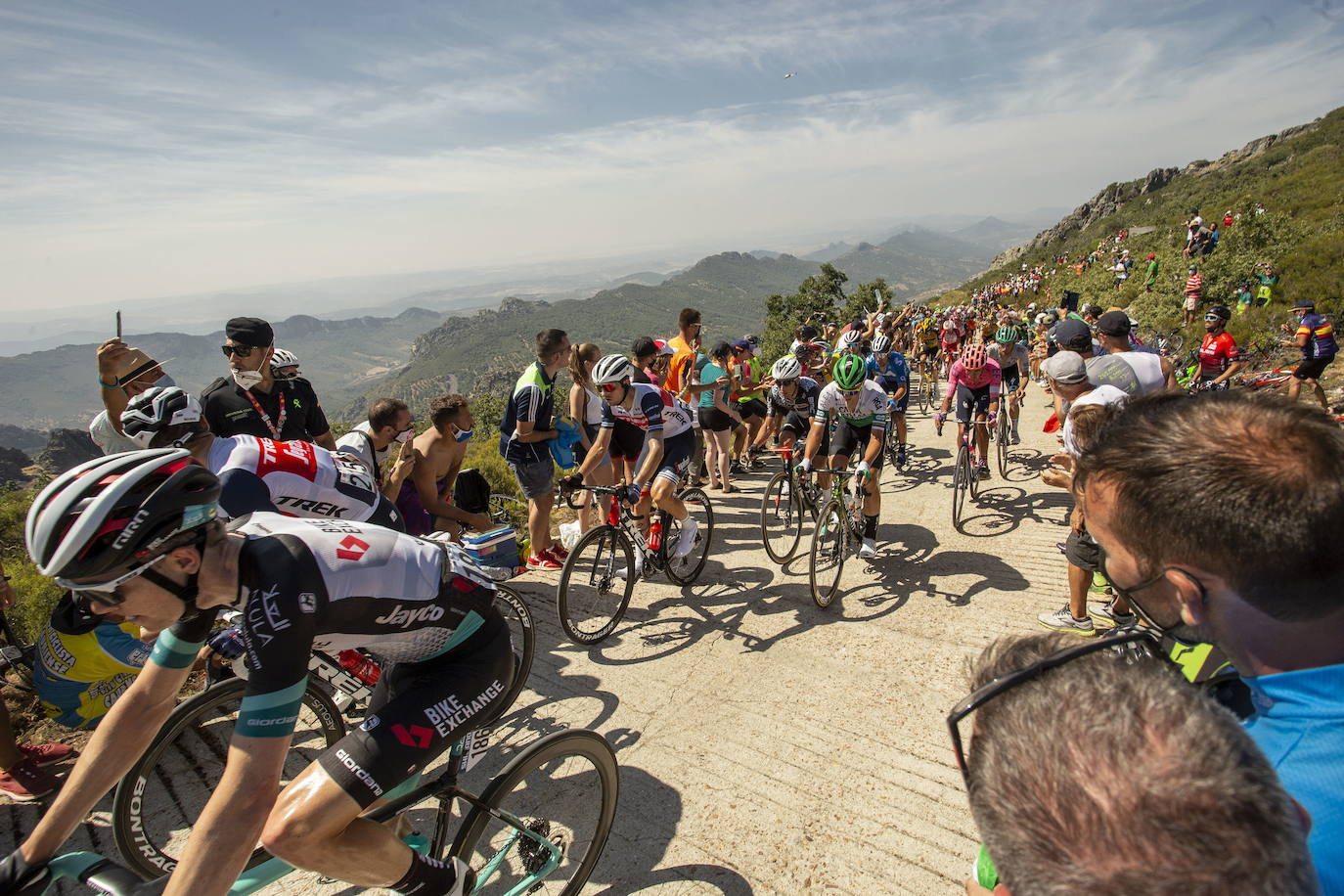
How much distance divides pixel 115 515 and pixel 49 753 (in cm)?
353

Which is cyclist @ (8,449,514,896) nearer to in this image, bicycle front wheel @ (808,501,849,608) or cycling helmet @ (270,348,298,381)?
bicycle front wheel @ (808,501,849,608)

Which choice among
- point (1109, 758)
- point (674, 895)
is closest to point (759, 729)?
point (674, 895)

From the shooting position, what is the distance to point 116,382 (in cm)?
506

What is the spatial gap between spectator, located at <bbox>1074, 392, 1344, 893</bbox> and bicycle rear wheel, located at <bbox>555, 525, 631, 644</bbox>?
4371 mm

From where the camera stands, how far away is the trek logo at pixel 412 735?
7.66 ft

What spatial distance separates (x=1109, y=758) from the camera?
799mm

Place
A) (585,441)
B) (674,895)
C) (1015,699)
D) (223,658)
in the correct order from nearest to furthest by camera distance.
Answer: (1015,699)
(674,895)
(223,658)
(585,441)

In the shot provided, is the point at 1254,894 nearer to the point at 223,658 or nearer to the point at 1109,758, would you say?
the point at 1109,758

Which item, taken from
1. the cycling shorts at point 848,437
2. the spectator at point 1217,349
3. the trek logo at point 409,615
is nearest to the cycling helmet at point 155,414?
the trek logo at point 409,615

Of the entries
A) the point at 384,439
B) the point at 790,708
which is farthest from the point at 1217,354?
the point at 384,439

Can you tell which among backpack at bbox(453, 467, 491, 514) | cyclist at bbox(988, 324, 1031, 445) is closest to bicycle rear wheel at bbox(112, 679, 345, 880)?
backpack at bbox(453, 467, 491, 514)

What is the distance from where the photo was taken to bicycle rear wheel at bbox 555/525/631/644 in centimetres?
532

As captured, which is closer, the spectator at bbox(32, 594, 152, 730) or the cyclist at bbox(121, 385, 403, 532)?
the cyclist at bbox(121, 385, 403, 532)

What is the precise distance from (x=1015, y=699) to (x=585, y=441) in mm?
6181
